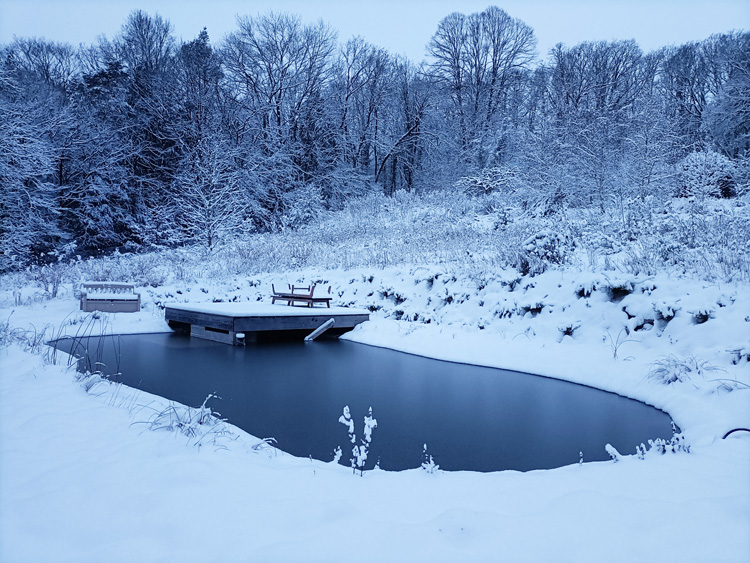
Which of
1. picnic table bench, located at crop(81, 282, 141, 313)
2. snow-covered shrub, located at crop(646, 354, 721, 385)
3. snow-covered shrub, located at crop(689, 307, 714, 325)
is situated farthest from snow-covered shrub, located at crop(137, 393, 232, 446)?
picnic table bench, located at crop(81, 282, 141, 313)

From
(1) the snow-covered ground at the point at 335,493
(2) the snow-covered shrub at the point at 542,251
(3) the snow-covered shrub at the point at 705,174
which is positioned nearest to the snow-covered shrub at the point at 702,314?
(1) the snow-covered ground at the point at 335,493

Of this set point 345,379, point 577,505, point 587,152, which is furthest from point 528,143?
point 577,505

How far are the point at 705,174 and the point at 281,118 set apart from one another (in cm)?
1915

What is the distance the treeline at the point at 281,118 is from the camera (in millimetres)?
17406

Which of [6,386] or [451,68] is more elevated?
[451,68]

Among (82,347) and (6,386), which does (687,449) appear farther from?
(82,347)

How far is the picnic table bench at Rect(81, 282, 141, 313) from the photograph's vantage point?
33.4ft

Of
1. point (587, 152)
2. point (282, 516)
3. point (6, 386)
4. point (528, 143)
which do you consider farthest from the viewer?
point (528, 143)

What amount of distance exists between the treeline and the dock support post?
8.23m

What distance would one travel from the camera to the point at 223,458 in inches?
122

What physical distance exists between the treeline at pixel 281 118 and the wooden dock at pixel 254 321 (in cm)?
715

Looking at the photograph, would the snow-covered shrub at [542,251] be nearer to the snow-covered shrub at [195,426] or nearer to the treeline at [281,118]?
the treeline at [281,118]

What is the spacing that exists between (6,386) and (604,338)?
22.2 feet

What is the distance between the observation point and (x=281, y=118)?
2511 centimetres
